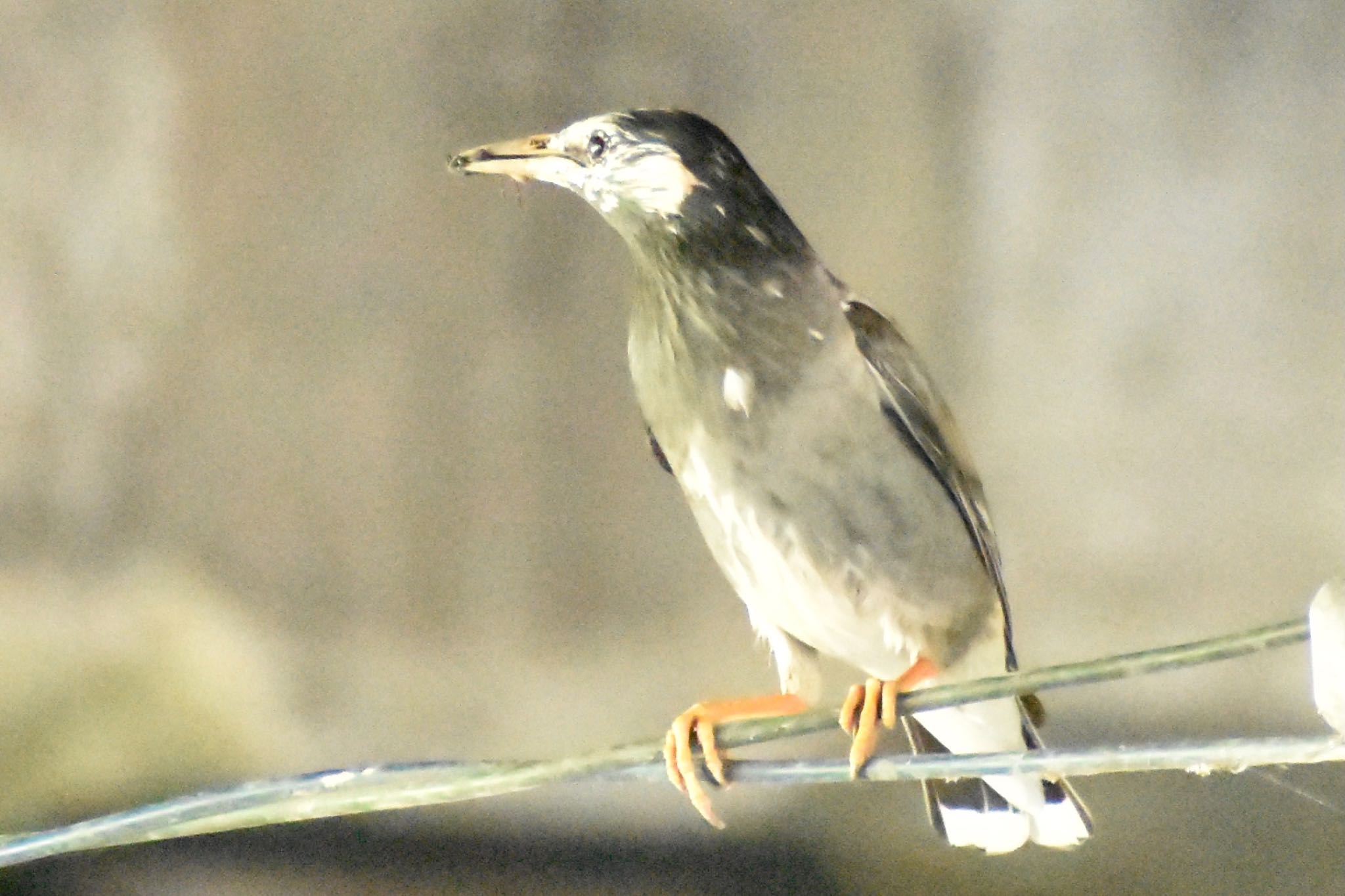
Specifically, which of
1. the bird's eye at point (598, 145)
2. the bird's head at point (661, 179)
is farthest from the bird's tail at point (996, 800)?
the bird's eye at point (598, 145)

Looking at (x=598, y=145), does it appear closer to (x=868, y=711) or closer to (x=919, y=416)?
(x=919, y=416)

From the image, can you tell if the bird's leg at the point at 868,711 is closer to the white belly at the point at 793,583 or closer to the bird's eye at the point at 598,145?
the white belly at the point at 793,583

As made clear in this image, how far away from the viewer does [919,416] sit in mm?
955

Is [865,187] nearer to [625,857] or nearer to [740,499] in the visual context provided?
[740,499]

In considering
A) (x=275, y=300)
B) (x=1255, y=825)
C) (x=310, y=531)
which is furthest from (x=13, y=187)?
(x=1255, y=825)

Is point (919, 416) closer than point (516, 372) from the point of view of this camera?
Yes

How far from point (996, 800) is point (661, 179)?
0.60 m

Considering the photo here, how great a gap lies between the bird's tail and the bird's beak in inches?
22.0

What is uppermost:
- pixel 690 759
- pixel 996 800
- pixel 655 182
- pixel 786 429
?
pixel 655 182

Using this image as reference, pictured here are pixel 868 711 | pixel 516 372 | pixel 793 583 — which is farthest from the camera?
pixel 516 372

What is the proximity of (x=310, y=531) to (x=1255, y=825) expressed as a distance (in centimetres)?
96

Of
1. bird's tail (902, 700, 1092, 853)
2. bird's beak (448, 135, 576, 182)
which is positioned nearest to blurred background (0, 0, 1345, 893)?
bird's tail (902, 700, 1092, 853)

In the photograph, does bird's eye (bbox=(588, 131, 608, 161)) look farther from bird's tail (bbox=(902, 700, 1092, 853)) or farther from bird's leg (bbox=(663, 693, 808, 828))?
bird's tail (bbox=(902, 700, 1092, 853))

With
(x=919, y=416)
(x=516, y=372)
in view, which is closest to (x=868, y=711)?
(x=919, y=416)
